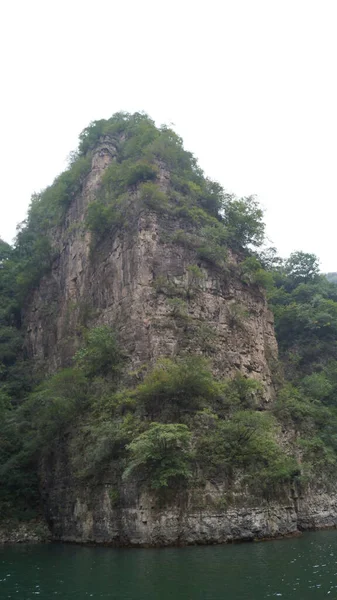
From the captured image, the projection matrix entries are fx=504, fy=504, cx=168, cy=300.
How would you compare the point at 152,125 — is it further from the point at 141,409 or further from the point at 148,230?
the point at 141,409

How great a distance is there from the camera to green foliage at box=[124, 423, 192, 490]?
22688 mm

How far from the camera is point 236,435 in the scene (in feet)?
83.6

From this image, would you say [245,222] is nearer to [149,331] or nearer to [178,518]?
[149,331]

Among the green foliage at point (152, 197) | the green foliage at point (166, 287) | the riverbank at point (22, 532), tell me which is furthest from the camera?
the green foliage at point (152, 197)

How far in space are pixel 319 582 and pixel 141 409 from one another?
47.5ft

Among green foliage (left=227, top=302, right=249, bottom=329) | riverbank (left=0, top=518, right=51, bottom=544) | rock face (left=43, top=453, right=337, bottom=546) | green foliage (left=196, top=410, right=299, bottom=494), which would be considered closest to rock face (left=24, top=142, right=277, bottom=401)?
green foliage (left=227, top=302, right=249, bottom=329)

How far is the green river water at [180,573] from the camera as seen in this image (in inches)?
504

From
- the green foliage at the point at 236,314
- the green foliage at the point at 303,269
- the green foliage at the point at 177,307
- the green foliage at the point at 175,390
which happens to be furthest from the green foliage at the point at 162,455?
the green foliage at the point at 303,269

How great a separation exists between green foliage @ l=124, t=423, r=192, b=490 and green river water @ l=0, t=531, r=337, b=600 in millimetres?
3100

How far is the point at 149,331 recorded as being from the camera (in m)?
30.5

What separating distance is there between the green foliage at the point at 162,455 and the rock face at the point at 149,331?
4.09 feet

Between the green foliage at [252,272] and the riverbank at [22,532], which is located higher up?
the green foliage at [252,272]

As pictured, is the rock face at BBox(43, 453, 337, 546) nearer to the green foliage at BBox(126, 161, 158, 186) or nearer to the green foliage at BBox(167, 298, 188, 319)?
the green foliage at BBox(167, 298, 188, 319)

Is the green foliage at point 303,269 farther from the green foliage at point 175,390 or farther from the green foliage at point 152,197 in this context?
the green foliage at point 175,390
